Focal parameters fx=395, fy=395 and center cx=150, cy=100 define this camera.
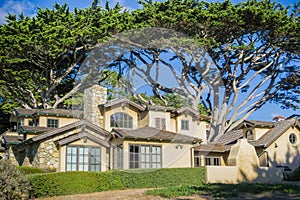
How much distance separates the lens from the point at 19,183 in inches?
544

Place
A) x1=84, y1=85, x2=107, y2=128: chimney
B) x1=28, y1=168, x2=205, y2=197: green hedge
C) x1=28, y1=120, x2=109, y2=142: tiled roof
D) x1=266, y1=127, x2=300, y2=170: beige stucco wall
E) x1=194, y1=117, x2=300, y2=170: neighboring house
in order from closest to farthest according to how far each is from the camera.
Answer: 1. x1=28, y1=168, x2=205, y2=197: green hedge
2. x1=84, y1=85, x2=107, y2=128: chimney
3. x1=28, y1=120, x2=109, y2=142: tiled roof
4. x1=194, y1=117, x2=300, y2=170: neighboring house
5. x1=266, y1=127, x2=300, y2=170: beige stucco wall

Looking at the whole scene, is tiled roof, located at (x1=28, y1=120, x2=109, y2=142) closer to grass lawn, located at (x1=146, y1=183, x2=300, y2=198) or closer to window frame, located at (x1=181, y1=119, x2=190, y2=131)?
window frame, located at (x1=181, y1=119, x2=190, y2=131)

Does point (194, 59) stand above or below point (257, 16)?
below

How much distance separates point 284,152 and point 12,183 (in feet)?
66.4

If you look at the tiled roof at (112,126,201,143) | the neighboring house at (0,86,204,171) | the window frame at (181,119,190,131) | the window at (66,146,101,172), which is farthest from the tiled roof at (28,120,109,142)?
the window frame at (181,119,190,131)

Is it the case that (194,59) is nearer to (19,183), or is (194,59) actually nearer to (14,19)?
(19,183)

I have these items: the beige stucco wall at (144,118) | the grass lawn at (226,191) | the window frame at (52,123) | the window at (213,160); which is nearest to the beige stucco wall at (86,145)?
the window frame at (52,123)

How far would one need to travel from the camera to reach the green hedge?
49.3 feet

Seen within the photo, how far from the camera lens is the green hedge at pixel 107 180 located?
49.3 ft

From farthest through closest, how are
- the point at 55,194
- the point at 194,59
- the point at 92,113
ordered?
1. the point at 92,113
2. the point at 194,59
3. the point at 55,194

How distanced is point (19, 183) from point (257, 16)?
20.0 metres

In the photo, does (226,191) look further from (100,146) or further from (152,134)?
(100,146)

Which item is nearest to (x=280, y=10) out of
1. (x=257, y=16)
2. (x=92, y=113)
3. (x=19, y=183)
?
(x=257, y=16)

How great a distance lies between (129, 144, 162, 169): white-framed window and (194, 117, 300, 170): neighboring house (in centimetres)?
465
